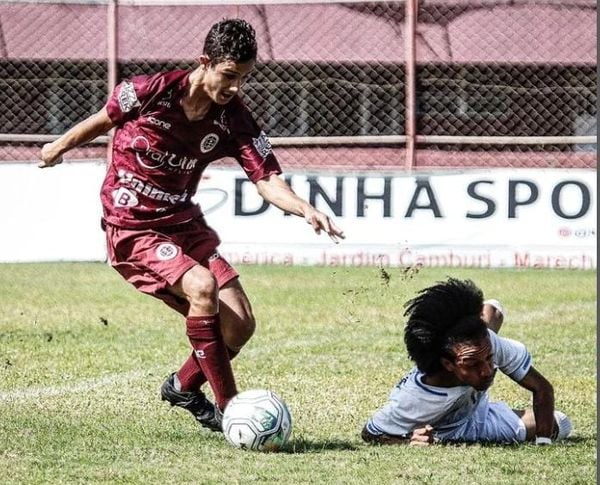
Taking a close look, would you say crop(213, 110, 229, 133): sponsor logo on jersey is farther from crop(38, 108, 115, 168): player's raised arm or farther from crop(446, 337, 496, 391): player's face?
crop(446, 337, 496, 391): player's face

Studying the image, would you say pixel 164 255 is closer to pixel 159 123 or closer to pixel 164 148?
pixel 164 148

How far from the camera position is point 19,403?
22.9 ft

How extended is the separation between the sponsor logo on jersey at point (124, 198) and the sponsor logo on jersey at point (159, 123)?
1.09ft

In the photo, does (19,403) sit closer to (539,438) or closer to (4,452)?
(4,452)

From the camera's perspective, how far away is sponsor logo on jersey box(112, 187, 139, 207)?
622cm

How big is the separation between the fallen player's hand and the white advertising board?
7.56m

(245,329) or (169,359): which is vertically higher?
(245,329)

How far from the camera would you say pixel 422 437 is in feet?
19.0

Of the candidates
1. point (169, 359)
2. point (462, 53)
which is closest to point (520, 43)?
point (462, 53)

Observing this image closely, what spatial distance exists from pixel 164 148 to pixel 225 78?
1.66 feet

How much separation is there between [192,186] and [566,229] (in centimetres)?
769

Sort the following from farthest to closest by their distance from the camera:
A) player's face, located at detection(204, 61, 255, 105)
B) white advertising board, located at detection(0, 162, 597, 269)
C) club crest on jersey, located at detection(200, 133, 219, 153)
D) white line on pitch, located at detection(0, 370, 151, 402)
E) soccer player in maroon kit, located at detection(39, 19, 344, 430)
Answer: white advertising board, located at detection(0, 162, 597, 269)
white line on pitch, located at detection(0, 370, 151, 402)
club crest on jersey, located at detection(200, 133, 219, 153)
soccer player in maroon kit, located at detection(39, 19, 344, 430)
player's face, located at detection(204, 61, 255, 105)

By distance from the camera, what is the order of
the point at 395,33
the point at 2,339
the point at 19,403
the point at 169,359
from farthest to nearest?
the point at 395,33, the point at 2,339, the point at 169,359, the point at 19,403

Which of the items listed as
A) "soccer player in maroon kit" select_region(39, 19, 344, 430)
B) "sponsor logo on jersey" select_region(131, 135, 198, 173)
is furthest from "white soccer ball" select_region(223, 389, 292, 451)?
"sponsor logo on jersey" select_region(131, 135, 198, 173)
